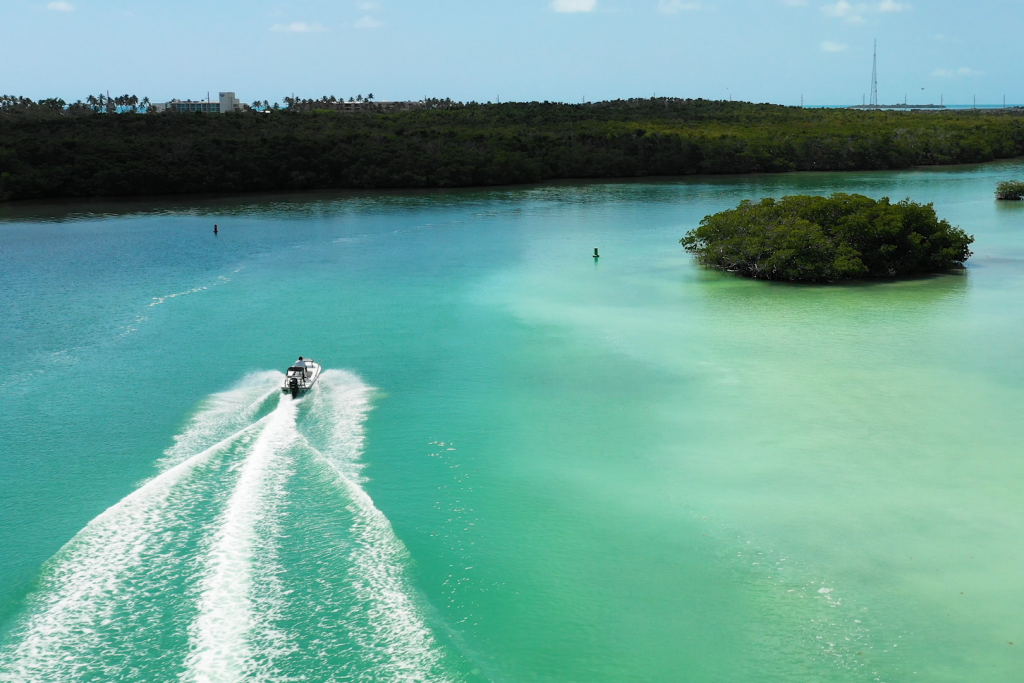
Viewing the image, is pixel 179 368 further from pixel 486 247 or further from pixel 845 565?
pixel 486 247

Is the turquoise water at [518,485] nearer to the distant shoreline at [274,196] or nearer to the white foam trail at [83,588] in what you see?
the white foam trail at [83,588]

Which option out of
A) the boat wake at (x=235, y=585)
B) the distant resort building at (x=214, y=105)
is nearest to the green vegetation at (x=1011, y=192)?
the boat wake at (x=235, y=585)

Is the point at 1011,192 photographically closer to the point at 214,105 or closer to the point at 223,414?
the point at 223,414

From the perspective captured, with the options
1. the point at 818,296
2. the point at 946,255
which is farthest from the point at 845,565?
the point at 946,255

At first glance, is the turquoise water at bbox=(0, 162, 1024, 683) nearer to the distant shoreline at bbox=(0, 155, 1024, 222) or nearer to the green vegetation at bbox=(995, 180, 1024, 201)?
the distant shoreline at bbox=(0, 155, 1024, 222)

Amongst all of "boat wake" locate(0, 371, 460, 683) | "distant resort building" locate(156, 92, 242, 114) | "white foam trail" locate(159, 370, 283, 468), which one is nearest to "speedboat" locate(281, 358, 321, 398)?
"white foam trail" locate(159, 370, 283, 468)

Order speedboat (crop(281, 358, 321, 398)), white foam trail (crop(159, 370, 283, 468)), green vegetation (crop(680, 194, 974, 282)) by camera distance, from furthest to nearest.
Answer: green vegetation (crop(680, 194, 974, 282)) < speedboat (crop(281, 358, 321, 398)) < white foam trail (crop(159, 370, 283, 468))

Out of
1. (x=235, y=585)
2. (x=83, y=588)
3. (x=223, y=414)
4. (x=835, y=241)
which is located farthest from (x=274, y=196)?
(x=235, y=585)
